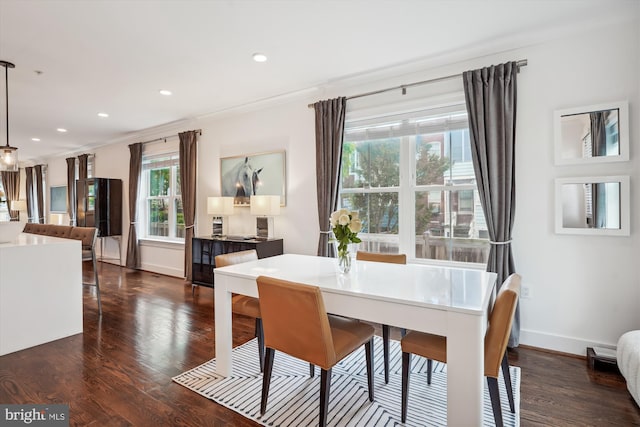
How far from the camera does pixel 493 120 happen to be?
2.83 m

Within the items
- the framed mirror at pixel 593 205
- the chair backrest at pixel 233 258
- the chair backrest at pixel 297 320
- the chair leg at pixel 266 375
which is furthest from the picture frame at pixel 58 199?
the framed mirror at pixel 593 205

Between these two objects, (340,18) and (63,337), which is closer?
(340,18)

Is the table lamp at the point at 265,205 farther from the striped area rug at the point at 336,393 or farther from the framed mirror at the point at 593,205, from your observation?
the framed mirror at the point at 593,205

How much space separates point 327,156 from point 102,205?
5.20 metres

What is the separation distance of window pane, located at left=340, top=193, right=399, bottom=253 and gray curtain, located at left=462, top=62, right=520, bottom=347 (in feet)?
3.10

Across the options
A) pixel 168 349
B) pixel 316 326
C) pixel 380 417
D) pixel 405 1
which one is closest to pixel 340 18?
pixel 405 1

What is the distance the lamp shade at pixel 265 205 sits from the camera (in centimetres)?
399

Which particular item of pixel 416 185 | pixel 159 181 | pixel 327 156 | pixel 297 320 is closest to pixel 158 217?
pixel 159 181

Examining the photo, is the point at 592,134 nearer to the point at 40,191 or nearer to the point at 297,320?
the point at 297,320

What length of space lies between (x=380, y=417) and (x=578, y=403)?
1286mm

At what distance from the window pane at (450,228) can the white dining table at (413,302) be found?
1109 millimetres

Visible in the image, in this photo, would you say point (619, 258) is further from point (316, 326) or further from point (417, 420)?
point (316, 326)

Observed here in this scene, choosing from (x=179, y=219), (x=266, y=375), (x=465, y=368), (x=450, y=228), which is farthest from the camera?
(x=179, y=219)

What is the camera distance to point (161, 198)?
19.9 feet
